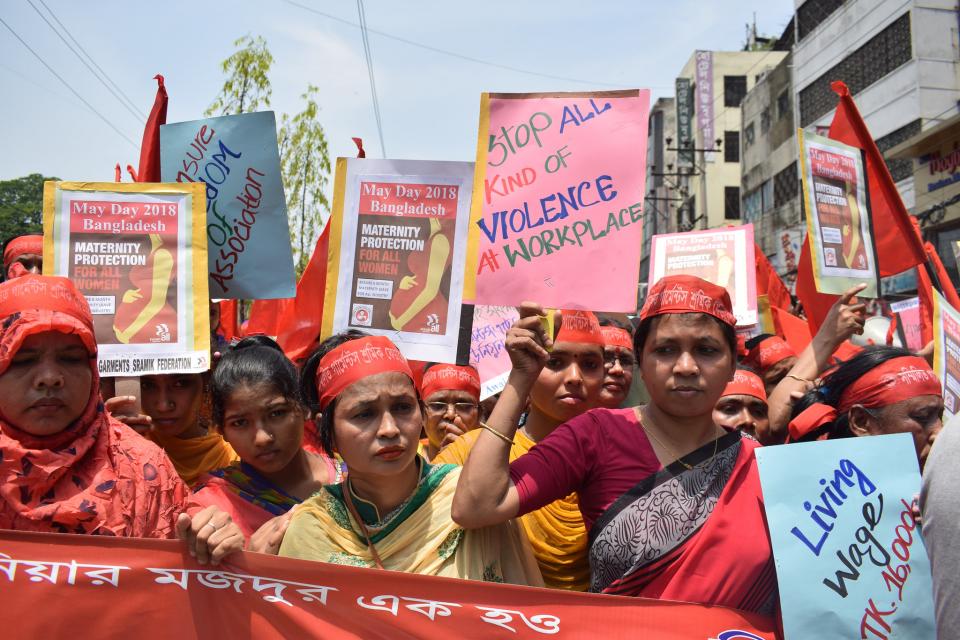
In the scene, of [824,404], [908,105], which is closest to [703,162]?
[908,105]

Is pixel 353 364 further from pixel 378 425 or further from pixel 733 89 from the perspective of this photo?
pixel 733 89

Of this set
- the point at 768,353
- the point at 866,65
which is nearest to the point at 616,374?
the point at 768,353

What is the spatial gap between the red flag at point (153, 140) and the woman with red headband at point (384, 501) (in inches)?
71.2

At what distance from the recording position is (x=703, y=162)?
43.1 m

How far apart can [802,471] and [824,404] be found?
3.14ft

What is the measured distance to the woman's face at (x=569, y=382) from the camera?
11.0 feet

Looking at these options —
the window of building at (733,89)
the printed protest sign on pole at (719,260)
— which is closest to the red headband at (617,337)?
the printed protest sign on pole at (719,260)

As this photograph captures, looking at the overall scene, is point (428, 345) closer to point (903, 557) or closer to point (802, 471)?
point (802, 471)

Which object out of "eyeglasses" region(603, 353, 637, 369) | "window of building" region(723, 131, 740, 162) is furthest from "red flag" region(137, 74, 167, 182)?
"window of building" region(723, 131, 740, 162)

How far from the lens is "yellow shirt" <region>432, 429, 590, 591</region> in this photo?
277cm

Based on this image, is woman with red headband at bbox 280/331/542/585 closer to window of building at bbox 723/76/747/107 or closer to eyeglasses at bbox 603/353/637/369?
eyeglasses at bbox 603/353/637/369

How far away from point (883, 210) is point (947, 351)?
2.80 ft

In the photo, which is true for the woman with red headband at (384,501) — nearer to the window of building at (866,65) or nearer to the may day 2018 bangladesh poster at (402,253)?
the may day 2018 bangladesh poster at (402,253)

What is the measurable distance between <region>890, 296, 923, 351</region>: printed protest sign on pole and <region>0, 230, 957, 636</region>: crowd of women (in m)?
1.93
